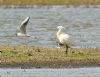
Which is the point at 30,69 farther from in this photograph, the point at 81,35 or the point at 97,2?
the point at 97,2

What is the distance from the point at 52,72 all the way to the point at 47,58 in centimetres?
154

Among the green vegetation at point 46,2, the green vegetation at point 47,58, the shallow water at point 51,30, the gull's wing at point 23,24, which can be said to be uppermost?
the green vegetation at point 47,58

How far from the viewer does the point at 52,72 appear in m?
16.4

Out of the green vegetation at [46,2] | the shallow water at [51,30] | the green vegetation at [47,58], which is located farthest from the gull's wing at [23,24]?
the green vegetation at [46,2]

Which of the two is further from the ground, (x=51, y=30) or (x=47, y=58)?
(x=47, y=58)

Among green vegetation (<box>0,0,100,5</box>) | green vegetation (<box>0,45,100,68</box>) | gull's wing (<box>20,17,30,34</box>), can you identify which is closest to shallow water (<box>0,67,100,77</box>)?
green vegetation (<box>0,45,100,68</box>)

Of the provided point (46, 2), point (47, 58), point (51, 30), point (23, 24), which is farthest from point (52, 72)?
point (46, 2)

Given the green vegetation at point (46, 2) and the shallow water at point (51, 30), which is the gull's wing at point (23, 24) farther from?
the green vegetation at point (46, 2)

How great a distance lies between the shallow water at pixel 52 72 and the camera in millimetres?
15734

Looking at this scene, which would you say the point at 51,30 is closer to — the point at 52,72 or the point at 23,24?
the point at 23,24

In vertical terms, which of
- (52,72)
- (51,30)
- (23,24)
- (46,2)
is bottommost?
(46,2)

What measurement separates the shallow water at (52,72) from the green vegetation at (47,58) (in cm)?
54

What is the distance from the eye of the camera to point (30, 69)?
17.1 metres

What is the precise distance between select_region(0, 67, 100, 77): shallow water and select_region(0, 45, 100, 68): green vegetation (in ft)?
1.78
